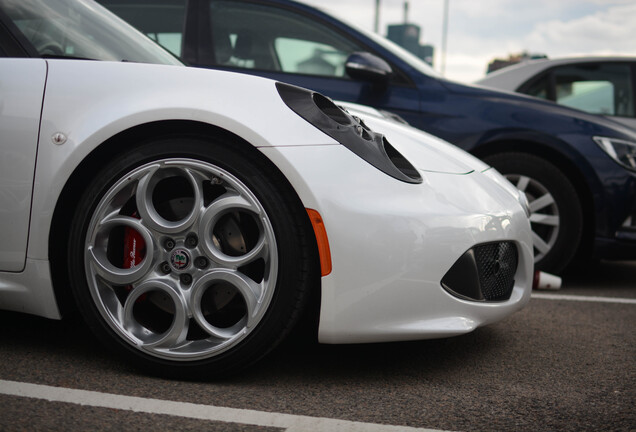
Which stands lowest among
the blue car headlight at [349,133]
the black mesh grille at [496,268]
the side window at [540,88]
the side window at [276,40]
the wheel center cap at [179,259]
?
the black mesh grille at [496,268]

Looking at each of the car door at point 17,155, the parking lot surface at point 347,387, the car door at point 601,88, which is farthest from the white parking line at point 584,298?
the car door at point 17,155

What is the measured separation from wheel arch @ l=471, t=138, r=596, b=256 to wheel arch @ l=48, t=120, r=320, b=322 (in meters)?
2.26

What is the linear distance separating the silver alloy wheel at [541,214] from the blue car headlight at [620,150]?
1.35 ft

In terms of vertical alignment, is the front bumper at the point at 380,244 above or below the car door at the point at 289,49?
below

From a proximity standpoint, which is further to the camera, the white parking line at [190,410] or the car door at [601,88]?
the car door at [601,88]

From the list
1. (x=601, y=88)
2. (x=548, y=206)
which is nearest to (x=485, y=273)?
(x=548, y=206)

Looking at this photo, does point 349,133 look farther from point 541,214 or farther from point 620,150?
point 620,150

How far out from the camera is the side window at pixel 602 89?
577 cm

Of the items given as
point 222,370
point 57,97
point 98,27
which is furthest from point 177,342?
point 98,27

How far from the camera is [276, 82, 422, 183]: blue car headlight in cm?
214

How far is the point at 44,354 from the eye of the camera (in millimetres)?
2369

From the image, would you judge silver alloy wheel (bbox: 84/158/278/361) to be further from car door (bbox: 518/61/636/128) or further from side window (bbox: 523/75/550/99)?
car door (bbox: 518/61/636/128)

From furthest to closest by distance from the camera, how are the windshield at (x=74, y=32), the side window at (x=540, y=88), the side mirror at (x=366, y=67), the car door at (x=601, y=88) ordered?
the car door at (x=601, y=88)
the side window at (x=540, y=88)
the side mirror at (x=366, y=67)
the windshield at (x=74, y=32)

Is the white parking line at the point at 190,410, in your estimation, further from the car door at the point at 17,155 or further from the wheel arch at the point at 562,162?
the wheel arch at the point at 562,162
